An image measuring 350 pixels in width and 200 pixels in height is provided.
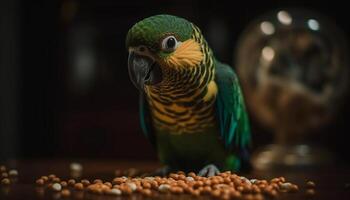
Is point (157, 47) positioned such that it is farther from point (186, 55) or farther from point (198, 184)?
point (198, 184)

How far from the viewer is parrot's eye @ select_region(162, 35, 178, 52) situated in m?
0.86

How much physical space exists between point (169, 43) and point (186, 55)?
5 centimetres

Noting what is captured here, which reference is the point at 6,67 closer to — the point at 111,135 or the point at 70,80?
the point at 70,80

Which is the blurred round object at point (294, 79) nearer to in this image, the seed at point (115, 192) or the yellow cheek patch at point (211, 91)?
the yellow cheek patch at point (211, 91)

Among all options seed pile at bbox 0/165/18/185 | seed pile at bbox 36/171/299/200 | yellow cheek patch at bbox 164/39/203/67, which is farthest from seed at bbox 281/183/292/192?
seed pile at bbox 0/165/18/185

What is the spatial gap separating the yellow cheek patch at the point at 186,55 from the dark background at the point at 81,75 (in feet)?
3.37

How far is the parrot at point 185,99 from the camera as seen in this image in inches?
33.7

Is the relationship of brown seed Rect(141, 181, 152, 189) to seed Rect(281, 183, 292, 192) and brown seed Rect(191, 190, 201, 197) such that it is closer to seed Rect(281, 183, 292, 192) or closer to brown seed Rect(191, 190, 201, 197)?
brown seed Rect(191, 190, 201, 197)

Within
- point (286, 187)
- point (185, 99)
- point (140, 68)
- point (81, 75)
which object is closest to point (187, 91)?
point (185, 99)

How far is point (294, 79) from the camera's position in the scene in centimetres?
153

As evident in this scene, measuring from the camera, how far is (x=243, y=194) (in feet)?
2.56

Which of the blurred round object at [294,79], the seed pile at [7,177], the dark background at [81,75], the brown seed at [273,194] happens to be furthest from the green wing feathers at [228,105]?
the dark background at [81,75]

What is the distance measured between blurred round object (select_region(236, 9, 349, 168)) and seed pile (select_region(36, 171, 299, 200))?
669 mm

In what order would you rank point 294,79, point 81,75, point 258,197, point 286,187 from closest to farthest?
point 258,197, point 286,187, point 294,79, point 81,75
